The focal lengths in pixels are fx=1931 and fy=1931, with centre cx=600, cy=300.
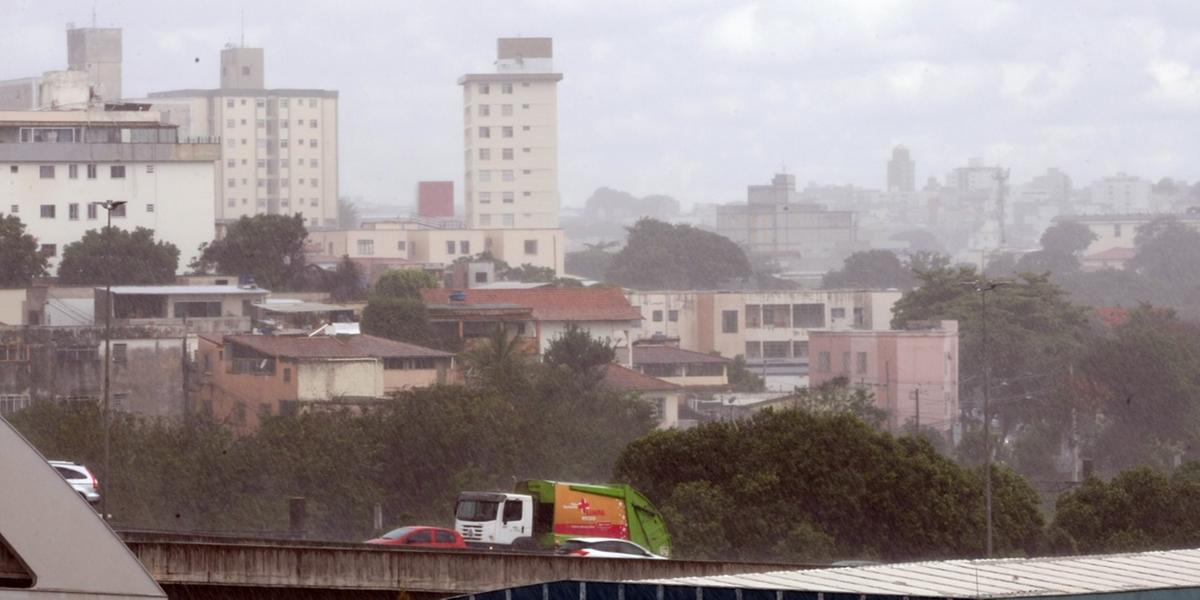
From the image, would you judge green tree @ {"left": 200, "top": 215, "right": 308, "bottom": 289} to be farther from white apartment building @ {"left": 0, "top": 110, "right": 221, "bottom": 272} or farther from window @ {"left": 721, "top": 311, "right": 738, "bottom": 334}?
window @ {"left": 721, "top": 311, "right": 738, "bottom": 334}

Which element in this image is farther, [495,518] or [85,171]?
[85,171]

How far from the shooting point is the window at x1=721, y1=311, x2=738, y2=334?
2827 inches

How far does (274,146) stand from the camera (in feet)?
399

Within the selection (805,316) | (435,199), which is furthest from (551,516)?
(435,199)

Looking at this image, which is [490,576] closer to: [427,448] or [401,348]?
[427,448]

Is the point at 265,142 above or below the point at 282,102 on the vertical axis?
below

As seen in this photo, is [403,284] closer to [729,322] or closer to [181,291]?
[181,291]

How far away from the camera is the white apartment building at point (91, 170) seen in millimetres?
60188

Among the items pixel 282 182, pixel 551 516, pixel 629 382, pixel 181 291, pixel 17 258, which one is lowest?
pixel 629 382

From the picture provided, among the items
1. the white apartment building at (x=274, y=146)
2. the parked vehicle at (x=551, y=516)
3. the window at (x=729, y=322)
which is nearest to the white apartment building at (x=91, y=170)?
the window at (x=729, y=322)

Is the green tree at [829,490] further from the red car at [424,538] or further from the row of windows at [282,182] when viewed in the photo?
the row of windows at [282,182]

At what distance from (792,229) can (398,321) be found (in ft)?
371

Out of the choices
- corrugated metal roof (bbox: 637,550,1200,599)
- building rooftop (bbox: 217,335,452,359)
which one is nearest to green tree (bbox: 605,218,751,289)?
building rooftop (bbox: 217,335,452,359)

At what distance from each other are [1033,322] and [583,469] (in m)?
29.2
